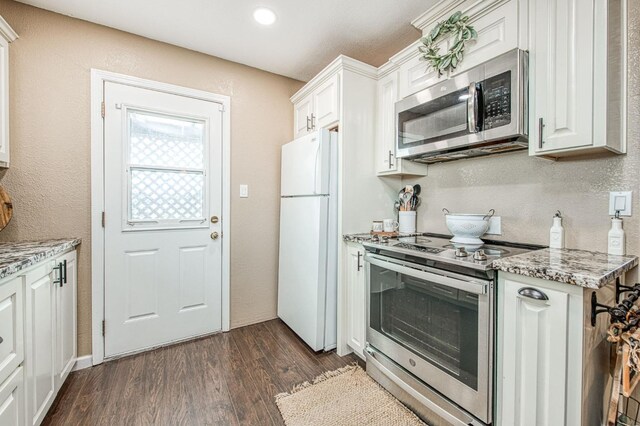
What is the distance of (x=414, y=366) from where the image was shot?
4.99ft

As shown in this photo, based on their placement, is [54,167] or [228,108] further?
[228,108]

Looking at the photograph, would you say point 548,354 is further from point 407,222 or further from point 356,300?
point 407,222

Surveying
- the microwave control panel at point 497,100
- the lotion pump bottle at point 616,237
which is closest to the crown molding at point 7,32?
the microwave control panel at point 497,100

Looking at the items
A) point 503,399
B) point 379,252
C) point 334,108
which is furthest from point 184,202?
point 503,399

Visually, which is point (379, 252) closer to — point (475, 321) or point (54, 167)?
point (475, 321)

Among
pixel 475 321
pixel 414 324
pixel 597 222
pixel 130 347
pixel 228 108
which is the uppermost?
pixel 228 108

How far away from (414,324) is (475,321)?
1.26 ft

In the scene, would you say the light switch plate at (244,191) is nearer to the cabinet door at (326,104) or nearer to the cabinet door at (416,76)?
the cabinet door at (326,104)


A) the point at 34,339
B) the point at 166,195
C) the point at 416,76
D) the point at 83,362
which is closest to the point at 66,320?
the point at 83,362

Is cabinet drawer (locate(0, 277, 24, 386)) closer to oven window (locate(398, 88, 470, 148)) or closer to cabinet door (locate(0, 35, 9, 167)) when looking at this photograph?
cabinet door (locate(0, 35, 9, 167))

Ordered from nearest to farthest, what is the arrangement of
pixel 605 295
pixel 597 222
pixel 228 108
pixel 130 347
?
1. pixel 605 295
2. pixel 597 222
3. pixel 130 347
4. pixel 228 108

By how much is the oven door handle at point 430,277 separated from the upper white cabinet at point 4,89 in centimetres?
231

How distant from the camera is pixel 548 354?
1027mm

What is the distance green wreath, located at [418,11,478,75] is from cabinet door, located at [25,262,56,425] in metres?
2.39
